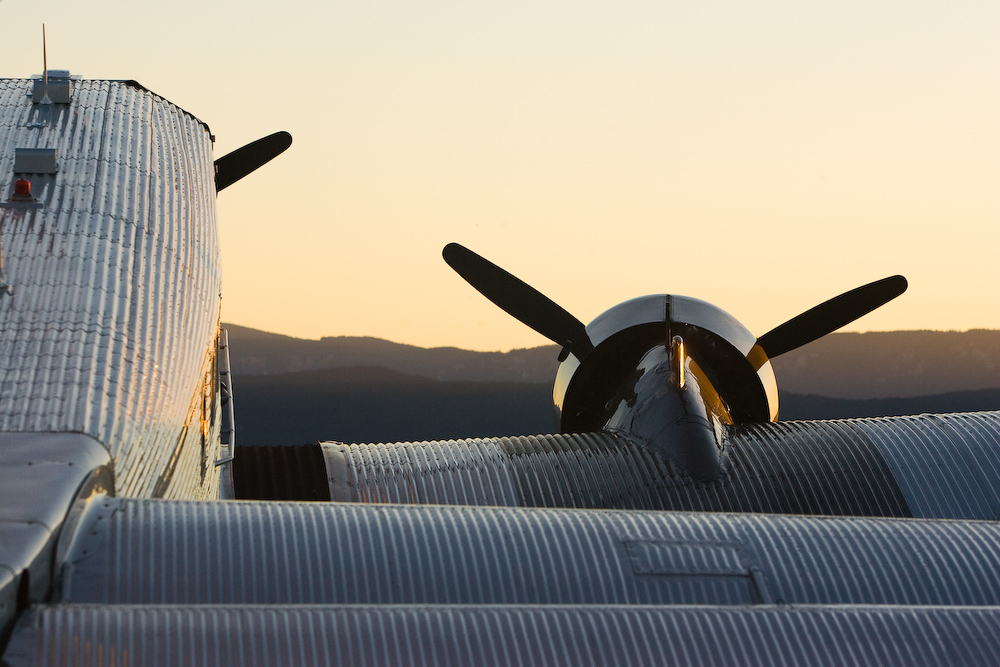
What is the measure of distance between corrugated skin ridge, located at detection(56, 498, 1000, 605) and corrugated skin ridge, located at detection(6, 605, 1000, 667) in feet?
1.62

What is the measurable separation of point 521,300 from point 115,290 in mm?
6745

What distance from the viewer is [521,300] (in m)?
16.1

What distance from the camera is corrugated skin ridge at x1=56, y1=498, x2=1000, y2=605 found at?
20.7 ft

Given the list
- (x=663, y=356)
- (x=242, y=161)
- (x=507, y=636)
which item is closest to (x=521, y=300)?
(x=663, y=356)

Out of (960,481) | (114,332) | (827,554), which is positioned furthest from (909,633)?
(114,332)

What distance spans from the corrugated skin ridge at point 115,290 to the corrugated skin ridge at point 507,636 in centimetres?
273

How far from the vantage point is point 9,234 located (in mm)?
11578

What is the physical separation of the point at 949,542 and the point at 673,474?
13.8 feet

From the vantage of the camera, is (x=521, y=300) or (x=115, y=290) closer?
(x=115, y=290)

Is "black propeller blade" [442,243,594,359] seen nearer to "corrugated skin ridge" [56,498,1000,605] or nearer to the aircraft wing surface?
the aircraft wing surface

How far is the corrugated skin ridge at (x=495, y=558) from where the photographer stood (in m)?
6.32

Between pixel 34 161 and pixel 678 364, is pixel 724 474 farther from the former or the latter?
pixel 34 161

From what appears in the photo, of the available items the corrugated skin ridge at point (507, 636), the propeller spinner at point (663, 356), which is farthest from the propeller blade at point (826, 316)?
the corrugated skin ridge at point (507, 636)

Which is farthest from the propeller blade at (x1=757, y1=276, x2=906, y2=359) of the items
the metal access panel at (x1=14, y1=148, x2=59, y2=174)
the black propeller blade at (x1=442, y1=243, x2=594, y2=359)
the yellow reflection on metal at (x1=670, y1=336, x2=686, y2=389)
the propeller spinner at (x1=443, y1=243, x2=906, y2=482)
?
the metal access panel at (x1=14, y1=148, x2=59, y2=174)
